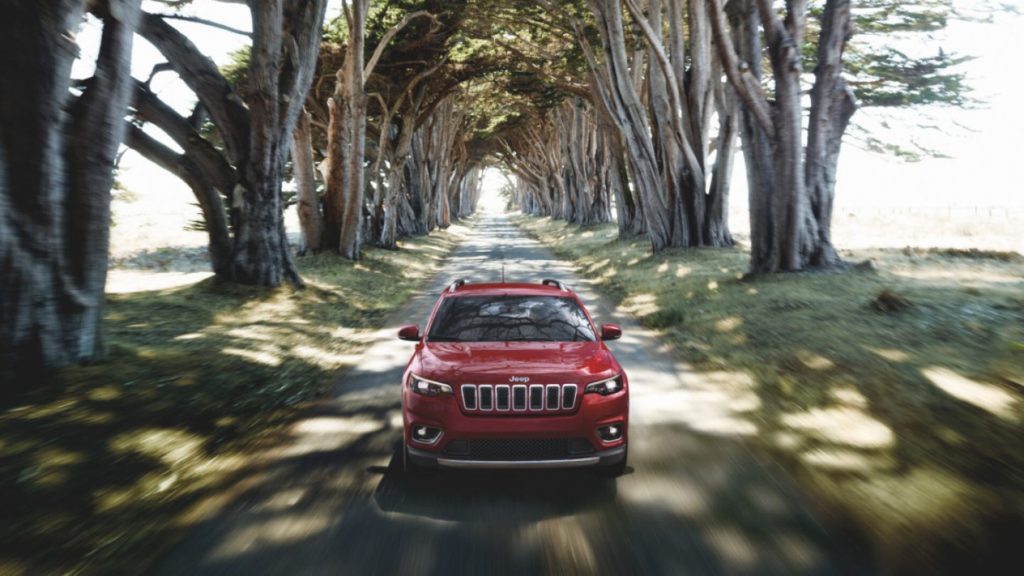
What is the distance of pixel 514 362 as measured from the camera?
4.50 m

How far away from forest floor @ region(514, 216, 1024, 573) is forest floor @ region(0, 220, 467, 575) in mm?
4203

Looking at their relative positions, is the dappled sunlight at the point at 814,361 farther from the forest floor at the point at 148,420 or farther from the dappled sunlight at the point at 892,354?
the forest floor at the point at 148,420

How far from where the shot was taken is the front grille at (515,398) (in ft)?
13.9

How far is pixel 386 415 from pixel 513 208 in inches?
6178

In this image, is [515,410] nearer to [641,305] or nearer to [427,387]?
[427,387]

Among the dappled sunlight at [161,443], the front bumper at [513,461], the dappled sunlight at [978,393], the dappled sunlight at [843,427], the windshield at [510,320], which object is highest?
the windshield at [510,320]

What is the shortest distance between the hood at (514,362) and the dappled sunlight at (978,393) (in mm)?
2996

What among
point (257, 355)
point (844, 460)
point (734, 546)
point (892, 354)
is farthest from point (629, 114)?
point (734, 546)

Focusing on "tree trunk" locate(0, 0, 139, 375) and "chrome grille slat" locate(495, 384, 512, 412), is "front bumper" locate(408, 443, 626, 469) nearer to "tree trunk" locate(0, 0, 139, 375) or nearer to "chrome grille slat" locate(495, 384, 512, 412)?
"chrome grille slat" locate(495, 384, 512, 412)

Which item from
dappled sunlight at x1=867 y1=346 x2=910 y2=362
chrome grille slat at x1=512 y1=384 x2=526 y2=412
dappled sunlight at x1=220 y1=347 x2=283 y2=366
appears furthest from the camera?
dappled sunlight at x1=220 y1=347 x2=283 y2=366

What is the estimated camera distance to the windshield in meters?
5.23

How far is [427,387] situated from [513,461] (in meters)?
0.77

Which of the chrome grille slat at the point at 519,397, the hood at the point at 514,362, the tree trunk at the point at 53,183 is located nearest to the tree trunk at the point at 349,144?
the tree trunk at the point at 53,183

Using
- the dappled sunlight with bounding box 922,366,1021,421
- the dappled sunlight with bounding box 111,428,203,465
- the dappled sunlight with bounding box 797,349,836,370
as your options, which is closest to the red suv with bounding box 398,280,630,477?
the dappled sunlight with bounding box 111,428,203,465
